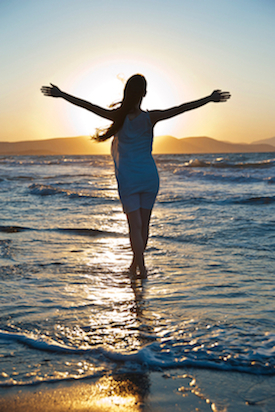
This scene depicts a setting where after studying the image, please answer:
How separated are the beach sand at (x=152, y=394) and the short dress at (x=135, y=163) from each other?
79.0 inches

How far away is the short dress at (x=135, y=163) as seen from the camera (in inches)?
140

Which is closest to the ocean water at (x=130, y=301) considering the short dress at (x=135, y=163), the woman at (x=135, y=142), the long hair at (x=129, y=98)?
the woman at (x=135, y=142)

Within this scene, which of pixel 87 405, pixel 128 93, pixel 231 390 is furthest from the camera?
pixel 128 93

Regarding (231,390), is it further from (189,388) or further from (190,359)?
(190,359)

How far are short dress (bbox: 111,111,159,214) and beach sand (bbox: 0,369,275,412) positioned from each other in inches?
79.0

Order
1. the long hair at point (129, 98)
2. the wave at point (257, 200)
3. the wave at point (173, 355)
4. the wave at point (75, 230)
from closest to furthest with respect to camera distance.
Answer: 1. the wave at point (173, 355)
2. the long hair at point (129, 98)
3. the wave at point (75, 230)
4. the wave at point (257, 200)

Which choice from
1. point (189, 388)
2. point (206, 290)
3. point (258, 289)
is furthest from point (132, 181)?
point (189, 388)

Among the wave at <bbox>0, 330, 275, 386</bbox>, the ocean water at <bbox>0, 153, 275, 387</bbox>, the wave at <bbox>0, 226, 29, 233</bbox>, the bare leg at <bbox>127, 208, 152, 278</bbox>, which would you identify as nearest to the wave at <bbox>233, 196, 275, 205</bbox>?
the ocean water at <bbox>0, 153, 275, 387</bbox>

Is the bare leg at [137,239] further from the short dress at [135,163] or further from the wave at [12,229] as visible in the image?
the wave at [12,229]

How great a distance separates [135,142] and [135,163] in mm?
202

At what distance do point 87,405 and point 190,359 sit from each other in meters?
0.65

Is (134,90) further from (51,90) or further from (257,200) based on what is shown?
(257,200)

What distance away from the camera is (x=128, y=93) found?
137 inches

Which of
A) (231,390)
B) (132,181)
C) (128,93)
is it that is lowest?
(231,390)
